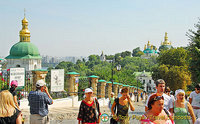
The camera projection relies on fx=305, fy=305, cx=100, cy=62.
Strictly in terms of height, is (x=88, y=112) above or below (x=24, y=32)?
below

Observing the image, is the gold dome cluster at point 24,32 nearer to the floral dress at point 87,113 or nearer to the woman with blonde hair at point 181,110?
the floral dress at point 87,113

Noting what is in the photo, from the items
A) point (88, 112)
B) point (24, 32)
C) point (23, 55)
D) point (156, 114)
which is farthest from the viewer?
point (23, 55)

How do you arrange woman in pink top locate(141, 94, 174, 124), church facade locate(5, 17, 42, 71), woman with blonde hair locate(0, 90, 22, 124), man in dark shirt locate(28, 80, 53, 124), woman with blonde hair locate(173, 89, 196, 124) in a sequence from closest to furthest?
woman in pink top locate(141, 94, 174, 124)
woman with blonde hair locate(0, 90, 22, 124)
woman with blonde hair locate(173, 89, 196, 124)
man in dark shirt locate(28, 80, 53, 124)
church facade locate(5, 17, 42, 71)

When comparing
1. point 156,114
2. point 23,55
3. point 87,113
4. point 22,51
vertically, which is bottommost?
point 87,113

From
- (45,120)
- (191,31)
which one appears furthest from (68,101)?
(45,120)

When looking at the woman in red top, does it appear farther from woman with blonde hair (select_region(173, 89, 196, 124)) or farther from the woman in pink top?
the woman in pink top

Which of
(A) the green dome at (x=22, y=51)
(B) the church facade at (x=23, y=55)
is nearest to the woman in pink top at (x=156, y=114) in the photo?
(B) the church facade at (x=23, y=55)

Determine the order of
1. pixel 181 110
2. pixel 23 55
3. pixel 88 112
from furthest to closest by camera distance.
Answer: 1. pixel 23 55
2. pixel 88 112
3. pixel 181 110

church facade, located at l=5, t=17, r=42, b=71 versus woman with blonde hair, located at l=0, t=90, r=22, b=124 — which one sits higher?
church facade, located at l=5, t=17, r=42, b=71

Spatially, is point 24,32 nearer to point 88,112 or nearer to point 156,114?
point 88,112

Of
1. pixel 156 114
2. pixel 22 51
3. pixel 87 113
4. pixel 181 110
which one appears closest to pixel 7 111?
pixel 156 114

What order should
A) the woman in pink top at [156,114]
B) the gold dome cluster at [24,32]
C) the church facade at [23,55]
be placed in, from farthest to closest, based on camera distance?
the church facade at [23,55]
the gold dome cluster at [24,32]
the woman in pink top at [156,114]

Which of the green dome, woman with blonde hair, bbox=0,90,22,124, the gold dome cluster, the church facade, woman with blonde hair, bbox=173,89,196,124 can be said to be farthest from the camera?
the green dome

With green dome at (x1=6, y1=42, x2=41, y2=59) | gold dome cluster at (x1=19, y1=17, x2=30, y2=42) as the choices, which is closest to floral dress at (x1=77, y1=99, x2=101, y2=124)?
gold dome cluster at (x1=19, y1=17, x2=30, y2=42)
